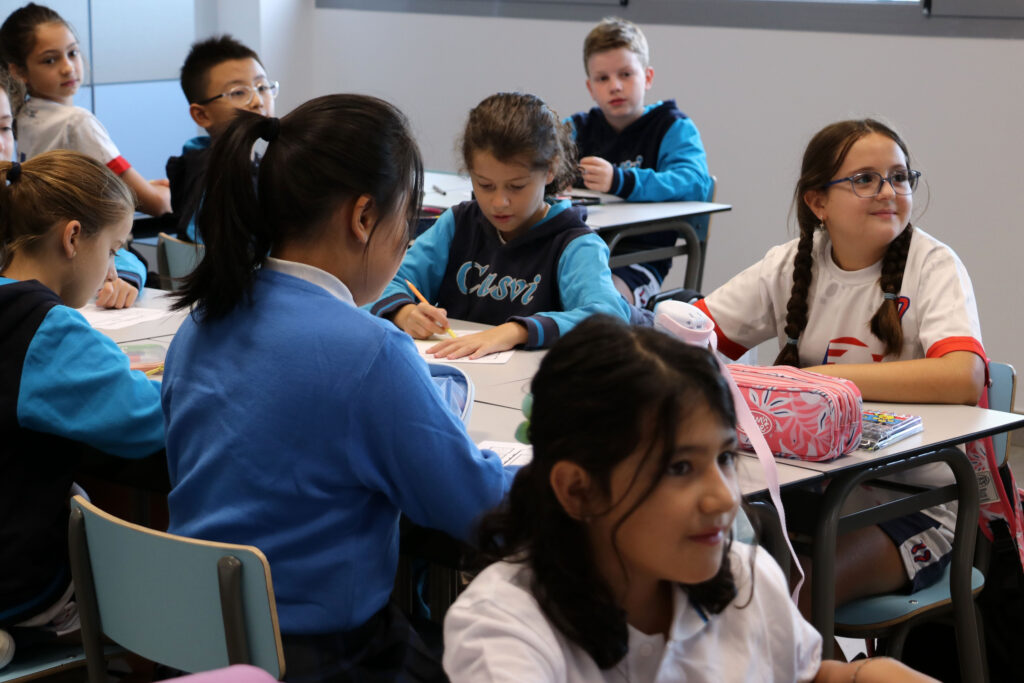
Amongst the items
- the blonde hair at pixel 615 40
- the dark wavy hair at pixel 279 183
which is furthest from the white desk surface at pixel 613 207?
the dark wavy hair at pixel 279 183

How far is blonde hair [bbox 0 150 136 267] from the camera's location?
1.88 m

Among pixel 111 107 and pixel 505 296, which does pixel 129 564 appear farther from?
pixel 111 107

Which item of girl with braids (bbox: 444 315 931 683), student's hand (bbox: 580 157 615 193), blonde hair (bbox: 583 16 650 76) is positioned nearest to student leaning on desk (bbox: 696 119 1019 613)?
girl with braids (bbox: 444 315 931 683)

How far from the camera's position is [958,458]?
1.85 m

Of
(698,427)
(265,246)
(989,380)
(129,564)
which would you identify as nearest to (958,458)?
(989,380)

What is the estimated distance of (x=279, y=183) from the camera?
1373mm

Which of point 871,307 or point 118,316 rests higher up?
point 871,307

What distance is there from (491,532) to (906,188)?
1.37 metres

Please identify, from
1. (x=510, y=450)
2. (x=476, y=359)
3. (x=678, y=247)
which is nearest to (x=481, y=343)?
(x=476, y=359)

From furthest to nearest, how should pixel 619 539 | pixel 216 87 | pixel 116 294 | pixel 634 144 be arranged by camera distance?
pixel 634 144, pixel 216 87, pixel 116 294, pixel 619 539

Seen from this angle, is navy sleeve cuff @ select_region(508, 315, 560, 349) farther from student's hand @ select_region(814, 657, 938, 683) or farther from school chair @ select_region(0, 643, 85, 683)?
student's hand @ select_region(814, 657, 938, 683)

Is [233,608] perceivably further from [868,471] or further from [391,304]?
[391,304]

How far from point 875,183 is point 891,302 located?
8.8 inches

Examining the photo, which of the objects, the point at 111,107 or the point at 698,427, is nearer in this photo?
the point at 698,427
